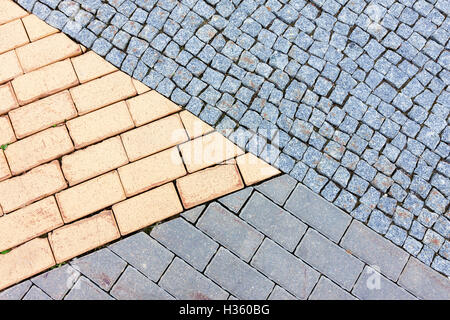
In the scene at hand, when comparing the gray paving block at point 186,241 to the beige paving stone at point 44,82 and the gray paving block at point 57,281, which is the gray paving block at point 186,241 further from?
the beige paving stone at point 44,82

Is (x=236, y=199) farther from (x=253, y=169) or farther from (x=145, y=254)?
(x=145, y=254)

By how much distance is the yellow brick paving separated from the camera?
9.10 ft

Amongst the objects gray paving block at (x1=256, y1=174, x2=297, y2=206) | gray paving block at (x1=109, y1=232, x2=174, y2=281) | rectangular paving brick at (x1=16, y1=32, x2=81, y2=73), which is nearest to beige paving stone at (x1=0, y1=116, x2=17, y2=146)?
A: rectangular paving brick at (x1=16, y1=32, x2=81, y2=73)

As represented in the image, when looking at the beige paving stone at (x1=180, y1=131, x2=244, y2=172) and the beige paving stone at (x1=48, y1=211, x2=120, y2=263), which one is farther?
the beige paving stone at (x1=180, y1=131, x2=244, y2=172)

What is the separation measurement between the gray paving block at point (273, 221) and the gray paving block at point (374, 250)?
0.39m

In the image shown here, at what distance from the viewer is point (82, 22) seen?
3090 millimetres

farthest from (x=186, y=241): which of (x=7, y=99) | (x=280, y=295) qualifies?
(x=7, y=99)

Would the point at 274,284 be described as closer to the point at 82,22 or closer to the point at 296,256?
the point at 296,256

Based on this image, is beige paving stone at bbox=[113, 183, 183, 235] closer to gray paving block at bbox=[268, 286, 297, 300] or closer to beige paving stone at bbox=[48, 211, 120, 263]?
beige paving stone at bbox=[48, 211, 120, 263]

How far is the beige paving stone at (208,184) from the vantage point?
9.34 feet

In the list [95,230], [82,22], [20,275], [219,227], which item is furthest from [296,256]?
[82,22]

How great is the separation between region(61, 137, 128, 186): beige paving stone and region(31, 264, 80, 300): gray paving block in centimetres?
67

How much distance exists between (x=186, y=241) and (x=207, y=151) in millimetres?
730

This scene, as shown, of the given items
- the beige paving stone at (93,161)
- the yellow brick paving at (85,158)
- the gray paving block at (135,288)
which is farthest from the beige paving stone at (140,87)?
the gray paving block at (135,288)
